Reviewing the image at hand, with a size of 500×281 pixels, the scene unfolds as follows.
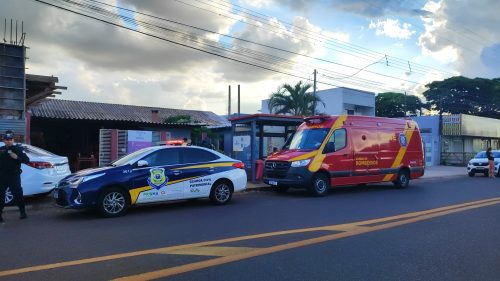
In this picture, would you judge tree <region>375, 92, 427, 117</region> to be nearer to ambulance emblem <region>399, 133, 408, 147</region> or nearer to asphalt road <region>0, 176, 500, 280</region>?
ambulance emblem <region>399, 133, 408, 147</region>

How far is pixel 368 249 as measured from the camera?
612 cm

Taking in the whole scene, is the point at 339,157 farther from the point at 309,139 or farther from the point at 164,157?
the point at 164,157

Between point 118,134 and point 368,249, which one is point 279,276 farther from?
point 118,134

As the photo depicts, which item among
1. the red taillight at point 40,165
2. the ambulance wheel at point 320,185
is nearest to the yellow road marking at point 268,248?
the ambulance wheel at point 320,185

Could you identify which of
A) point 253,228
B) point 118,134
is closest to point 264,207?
point 253,228

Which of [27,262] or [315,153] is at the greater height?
[315,153]

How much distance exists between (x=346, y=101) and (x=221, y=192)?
29713 mm

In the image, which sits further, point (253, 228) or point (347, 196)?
point (347, 196)

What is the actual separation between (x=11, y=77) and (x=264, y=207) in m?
9.62

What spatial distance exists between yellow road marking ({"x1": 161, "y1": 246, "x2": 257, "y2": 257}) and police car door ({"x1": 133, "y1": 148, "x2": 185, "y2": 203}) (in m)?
3.69

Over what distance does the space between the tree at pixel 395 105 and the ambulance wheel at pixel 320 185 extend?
2039 inches

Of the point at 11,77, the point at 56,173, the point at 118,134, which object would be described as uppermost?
the point at 11,77

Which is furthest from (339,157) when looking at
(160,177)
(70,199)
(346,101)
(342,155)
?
(346,101)

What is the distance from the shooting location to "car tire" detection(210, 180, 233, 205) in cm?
1066
